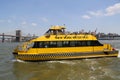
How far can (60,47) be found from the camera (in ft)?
72.4

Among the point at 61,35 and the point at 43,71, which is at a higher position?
the point at 61,35

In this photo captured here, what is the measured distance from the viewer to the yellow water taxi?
21297 millimetres

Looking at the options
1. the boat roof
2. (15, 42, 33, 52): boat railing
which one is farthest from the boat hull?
the boat roof

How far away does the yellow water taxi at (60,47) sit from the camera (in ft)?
69.9

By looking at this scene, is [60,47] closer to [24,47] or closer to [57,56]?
[57,56]

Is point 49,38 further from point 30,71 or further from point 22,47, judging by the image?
point 30,71

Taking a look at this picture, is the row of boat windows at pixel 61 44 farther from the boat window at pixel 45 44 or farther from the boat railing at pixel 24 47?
the boat railing at pixel 24 47

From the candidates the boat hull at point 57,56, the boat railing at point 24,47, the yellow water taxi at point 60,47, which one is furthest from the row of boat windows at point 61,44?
the boat hull at point 57,56

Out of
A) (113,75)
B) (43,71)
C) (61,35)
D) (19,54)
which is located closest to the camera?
(113,75)

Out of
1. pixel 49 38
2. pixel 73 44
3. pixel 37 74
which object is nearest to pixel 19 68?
pixel 37 74

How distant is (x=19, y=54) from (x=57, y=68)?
509 centimetres

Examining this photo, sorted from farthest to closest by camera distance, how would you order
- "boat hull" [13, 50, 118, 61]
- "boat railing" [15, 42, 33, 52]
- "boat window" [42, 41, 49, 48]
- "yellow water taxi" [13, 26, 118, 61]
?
"boat window" [42, 41, 49, 48] → "boat railing" [15, 42, 33, 52] → "yellow water taxi" [13, 26, 118, 61] → "boat hull" [13, 50, 118, 61]

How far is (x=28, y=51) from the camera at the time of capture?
831 inches

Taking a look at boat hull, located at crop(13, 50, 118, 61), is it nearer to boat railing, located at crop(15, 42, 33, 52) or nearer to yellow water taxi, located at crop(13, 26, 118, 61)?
yellow water taxi, located at crop(13, 26, 118, 61)
